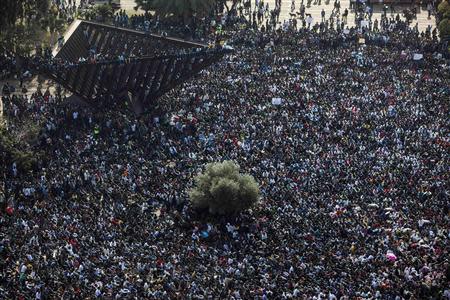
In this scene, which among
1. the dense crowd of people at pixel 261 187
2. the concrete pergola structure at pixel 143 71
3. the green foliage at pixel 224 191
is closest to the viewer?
the dense crowd of people at pixel 261 187

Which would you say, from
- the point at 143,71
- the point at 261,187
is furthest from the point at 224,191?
the point at 143,71

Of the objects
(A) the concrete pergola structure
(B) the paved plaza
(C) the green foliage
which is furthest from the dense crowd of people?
(B) the paved plaza

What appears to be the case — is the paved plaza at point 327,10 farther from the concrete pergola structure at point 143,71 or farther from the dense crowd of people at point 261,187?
the concrete pergola structure at point 143,71

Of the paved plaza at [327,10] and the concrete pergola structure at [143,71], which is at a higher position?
the paved plaza at [327,10]

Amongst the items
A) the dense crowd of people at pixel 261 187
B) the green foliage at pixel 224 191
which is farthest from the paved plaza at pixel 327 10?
the green foliage at pixel 224 191

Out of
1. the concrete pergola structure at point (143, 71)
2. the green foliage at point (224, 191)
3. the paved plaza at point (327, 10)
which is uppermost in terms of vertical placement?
the paved plaza at point (327, 10)

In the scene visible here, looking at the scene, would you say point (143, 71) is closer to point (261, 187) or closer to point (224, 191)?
point (261, 187)

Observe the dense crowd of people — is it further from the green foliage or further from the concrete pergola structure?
the concrete pergola structure
